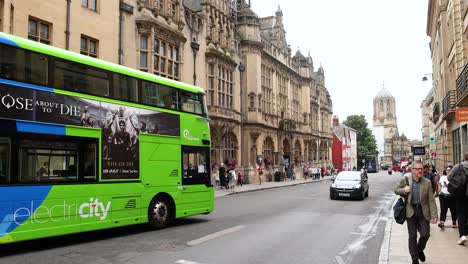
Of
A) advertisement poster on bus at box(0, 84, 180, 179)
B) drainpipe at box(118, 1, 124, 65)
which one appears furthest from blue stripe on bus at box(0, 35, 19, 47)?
drainpipe at box(118, 1, 124, 65)

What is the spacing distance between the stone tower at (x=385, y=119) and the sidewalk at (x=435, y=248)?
5976 inches

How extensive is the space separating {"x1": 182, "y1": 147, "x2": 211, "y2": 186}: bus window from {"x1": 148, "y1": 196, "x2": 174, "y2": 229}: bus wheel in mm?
961

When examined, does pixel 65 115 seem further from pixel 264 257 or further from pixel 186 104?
pixel 264 257

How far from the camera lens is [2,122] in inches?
321

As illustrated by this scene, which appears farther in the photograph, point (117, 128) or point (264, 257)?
point (117, 128)

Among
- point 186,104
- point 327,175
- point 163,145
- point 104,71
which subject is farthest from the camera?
point 327,175

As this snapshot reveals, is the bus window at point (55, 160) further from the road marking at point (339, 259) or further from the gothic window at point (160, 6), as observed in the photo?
→ the gothic window at point (160, 6)

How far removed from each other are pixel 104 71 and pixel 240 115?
2724cm

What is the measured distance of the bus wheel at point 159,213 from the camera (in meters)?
11.7

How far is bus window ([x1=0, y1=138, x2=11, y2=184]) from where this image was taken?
812cm

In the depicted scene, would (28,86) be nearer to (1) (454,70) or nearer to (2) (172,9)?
(2) (172,9)

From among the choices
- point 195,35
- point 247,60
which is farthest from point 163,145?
point 247,60

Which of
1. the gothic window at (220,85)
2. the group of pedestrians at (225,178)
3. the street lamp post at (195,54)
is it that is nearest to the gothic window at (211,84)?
the gothic window at (220,85)

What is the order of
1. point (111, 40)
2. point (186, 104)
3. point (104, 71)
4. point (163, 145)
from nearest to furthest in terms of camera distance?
point (104, 71) → point (163, 145) → point (186, 104) → point (111, 40)
